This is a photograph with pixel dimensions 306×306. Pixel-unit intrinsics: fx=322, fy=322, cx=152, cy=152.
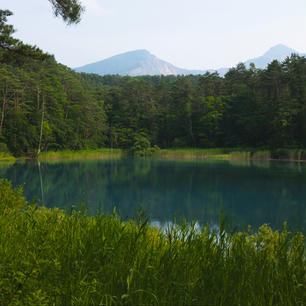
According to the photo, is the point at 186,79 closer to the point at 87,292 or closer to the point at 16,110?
the point at 16,110

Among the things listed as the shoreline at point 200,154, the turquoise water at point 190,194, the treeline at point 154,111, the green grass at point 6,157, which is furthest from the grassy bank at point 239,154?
the green grass at point 6,157

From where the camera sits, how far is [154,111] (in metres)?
48.9

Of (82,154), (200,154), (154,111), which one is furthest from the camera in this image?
(154,111)

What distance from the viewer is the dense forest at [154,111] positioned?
3362 centimetres

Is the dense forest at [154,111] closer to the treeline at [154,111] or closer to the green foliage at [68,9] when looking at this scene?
the treeline at [154,111]

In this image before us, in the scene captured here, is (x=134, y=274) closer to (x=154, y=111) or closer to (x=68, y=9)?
(x=68, y=9)

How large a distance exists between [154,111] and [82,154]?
14.4 metres

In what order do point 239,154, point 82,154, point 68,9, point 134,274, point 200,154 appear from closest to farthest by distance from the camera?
1. point 134,274
2. point 68,9
3. point 239,154
4. point 82,154
5. point 200,154

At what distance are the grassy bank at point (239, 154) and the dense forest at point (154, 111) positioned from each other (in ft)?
5.12

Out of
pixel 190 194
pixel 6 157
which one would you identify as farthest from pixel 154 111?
pixel 190 194

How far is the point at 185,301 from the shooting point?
6.63ft

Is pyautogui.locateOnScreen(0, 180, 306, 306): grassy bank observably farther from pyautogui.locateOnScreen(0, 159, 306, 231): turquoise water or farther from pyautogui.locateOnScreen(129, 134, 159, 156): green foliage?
pyautogui.locateOnScreen(129, 134, 159, 156): green foliage

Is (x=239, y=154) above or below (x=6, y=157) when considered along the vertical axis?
below

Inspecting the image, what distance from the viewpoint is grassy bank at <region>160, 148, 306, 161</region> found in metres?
31.6
